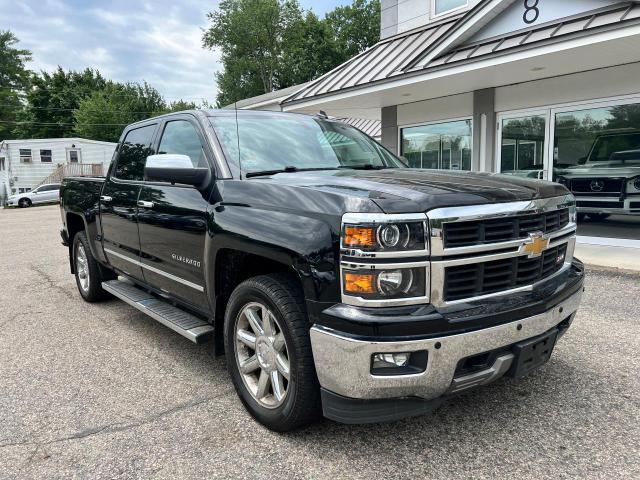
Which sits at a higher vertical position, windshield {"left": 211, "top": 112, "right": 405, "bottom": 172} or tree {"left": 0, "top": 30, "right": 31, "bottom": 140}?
tree {"left": 0, "top": 30, "right": 31, "bottom": 140}

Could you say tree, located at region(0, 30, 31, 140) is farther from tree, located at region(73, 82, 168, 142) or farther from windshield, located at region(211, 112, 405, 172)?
windshield, located at region(211, 112, 405, 172)

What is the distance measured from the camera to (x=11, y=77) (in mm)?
58625

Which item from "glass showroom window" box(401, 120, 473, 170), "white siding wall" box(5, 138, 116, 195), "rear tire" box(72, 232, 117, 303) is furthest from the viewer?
"white siding wall" box(5, 138, 116, 195)

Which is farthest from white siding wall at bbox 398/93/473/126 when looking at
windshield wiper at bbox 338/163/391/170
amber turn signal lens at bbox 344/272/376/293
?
amber turn signal lens at bbox 344/272/376/293

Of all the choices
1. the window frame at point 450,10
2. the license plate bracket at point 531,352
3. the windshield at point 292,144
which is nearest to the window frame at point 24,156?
the window frame at point 450,10

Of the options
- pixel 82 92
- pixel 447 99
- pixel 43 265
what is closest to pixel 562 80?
pixel 447 99

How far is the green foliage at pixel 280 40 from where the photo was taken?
167 ft

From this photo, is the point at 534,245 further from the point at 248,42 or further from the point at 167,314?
the point at 248,42

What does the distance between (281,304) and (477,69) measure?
7.63m

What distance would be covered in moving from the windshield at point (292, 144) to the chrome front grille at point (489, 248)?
1438 millimetres

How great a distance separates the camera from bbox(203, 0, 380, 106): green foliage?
50.9m

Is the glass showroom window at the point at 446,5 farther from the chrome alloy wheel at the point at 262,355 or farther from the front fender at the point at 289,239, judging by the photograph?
the chrome alloy wheel at the point at 262,355

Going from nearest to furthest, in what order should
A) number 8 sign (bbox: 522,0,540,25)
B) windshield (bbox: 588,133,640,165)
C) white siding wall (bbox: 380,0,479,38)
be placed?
windshield (bbox: 588,133,640,165), number 8 sign (bbox: 522,0,540,25), white siding wall (bbox: 380,0,479,38)

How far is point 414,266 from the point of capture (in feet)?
7.36
